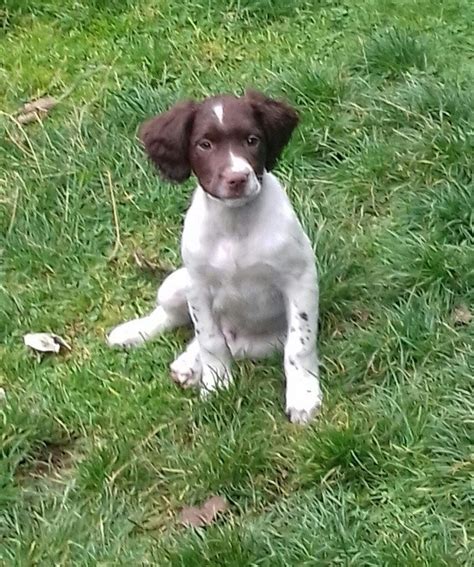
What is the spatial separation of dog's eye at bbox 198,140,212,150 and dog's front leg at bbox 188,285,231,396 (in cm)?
54

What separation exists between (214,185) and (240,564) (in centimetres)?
124

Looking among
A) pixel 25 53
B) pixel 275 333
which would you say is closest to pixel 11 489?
pixel 275 333

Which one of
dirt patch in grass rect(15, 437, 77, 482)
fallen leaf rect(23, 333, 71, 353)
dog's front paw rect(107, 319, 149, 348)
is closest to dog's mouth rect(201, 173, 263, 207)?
dog's front paw rect(107, 319, 149, 348)

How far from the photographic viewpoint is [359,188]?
18.6ft

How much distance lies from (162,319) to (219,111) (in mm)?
1066

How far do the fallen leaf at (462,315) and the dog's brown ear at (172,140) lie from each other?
1088 millimetres

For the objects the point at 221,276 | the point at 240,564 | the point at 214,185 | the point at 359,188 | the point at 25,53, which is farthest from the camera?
the point at 25,53

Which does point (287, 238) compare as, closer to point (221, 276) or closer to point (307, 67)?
point (221, 276)

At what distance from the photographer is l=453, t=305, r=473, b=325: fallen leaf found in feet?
15.7

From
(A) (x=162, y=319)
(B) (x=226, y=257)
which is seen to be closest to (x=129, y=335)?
(A) (x=162, y=319)

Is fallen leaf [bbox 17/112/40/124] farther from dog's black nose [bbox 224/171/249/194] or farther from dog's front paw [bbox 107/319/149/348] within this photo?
dog's black nose [bbox 224/171/249/194]

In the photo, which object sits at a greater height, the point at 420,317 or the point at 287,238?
the point at 287,238

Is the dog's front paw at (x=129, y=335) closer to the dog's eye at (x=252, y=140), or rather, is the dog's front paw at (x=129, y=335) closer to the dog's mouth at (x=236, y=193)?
the dog's mouth at (x=236, y=193)

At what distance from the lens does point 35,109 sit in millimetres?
6727
